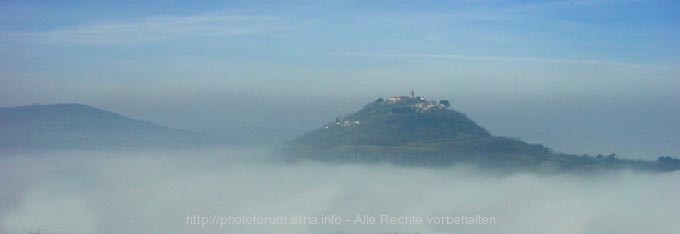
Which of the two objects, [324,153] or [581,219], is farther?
[324,153]

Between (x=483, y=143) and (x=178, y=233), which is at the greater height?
(x=483, y=143)

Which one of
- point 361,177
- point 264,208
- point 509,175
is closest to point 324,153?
point 361,177

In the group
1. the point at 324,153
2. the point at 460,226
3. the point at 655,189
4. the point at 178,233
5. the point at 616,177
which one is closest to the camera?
the point at 178,233

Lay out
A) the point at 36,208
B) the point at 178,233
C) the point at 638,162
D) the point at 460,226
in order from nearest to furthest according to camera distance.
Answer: the point at 178,233 → the point at 460,226 → the point at 36,208 → the point at 638,162

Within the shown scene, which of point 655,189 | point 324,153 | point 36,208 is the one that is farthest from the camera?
point 324,153

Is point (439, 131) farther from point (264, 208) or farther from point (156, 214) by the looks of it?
point (156, 214)

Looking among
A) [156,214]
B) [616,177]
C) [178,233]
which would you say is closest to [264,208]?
[156,214]

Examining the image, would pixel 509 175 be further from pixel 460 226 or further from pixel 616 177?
pixel 460 226

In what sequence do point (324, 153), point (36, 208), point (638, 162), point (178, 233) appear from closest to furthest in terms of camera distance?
point (178, 233) < point (36, 208) < point (638, 162) < point (324, 153)

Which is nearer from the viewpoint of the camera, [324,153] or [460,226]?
[460,226]
